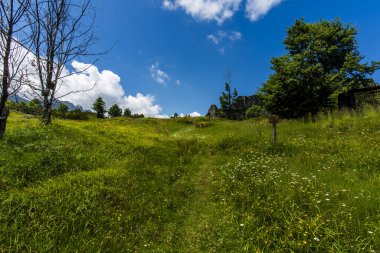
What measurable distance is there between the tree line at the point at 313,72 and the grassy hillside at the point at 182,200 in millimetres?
6525

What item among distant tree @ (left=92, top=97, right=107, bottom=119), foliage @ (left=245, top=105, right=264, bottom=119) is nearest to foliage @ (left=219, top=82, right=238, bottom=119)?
foliage @ (left=245, top=105, right=264, bottom=119)

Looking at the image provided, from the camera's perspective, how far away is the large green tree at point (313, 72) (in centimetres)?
1450

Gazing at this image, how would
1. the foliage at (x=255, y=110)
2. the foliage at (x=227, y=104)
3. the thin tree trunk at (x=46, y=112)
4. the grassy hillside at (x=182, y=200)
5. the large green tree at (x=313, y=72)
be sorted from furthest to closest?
the foliage at (x=227, y=104) → the foliage at (x=255, y=110) → the large green tree at (x=313, y=72) → the thin tree trunk at (x=46, y=112) → the grassy hillside at (x=182, y=200)

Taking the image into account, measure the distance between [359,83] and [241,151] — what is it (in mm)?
17659

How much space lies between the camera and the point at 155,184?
21.2 feet

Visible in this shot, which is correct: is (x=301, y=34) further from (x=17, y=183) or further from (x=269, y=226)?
(x=17, y=183)

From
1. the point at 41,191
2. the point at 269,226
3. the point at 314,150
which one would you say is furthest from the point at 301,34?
the point at 41,191

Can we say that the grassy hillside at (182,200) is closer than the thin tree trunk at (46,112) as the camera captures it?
Yes

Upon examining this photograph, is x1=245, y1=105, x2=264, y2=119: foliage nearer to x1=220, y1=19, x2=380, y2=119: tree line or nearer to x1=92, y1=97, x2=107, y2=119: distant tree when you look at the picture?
x1=220, y1=19, x2=380, y2=119: tree line

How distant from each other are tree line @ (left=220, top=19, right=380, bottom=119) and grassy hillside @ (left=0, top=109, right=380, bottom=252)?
6.53 meters

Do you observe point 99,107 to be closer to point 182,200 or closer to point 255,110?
point 255,110

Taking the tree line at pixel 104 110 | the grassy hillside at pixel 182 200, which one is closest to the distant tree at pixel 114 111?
the tree line at pixel 104 110

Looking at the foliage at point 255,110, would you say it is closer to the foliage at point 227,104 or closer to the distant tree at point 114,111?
the foliage at point 227,104

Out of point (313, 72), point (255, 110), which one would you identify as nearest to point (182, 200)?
point (313, 72)
